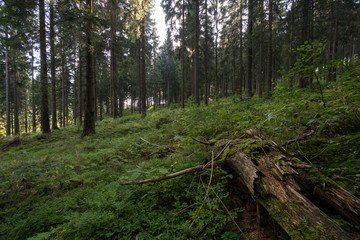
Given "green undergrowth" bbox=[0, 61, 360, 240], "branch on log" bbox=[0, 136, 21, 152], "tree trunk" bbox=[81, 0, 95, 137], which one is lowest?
"branch on log" bbox=[0, 136, 21, 152]

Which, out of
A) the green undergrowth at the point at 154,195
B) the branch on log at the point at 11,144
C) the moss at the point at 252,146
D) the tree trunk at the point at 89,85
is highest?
the tree trunk at the point at 89,85

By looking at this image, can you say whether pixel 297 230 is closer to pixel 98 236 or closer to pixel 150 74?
pixel 98 236

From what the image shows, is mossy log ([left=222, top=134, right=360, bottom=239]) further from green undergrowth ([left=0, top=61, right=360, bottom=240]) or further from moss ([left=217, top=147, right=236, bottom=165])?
green undergrowth ([left=0, top=61, right=360, bottom=240])

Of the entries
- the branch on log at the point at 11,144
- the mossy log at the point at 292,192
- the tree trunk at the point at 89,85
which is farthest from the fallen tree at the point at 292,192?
the branch on log at the point at 11,144

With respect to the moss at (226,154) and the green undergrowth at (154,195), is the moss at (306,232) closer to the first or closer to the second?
the green undergrowth at (154,195)

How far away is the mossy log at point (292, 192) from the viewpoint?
1279 mm

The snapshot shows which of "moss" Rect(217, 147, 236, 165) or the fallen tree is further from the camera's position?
"moss" Rect(217, 147, 236, 165)

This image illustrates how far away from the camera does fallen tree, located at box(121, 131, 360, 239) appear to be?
128 centimetres

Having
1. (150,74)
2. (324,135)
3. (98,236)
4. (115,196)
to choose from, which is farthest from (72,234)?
(150,74)

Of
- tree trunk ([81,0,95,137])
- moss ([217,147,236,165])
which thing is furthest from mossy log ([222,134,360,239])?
tree trunk ([81,0,95,137])

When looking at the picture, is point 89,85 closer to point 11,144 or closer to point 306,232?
point 11,144

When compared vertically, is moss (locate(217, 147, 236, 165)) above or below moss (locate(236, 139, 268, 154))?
below

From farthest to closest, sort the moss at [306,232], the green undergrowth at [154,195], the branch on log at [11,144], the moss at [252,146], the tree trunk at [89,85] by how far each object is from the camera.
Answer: the branch on log at [11,144]
the tree trunk at [89,85]
the moss at [252,146]
the green undergrowth at [154,195]
the moss at [306,232]

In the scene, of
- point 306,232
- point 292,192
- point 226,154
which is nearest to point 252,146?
point 226,154
